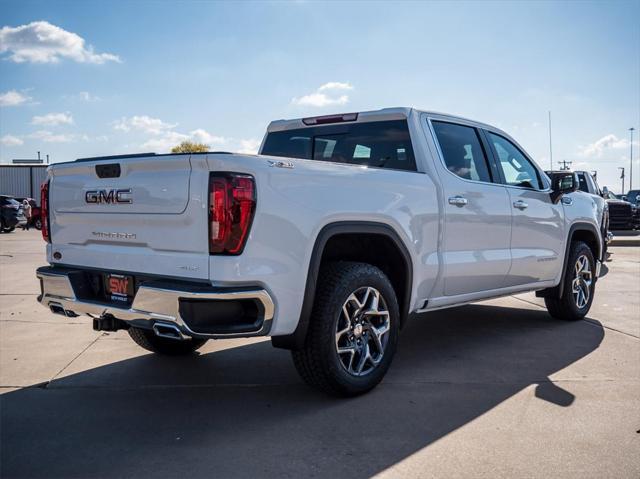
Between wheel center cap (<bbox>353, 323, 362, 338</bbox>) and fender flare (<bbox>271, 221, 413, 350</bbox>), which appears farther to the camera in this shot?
wheel center cap (<bbox>353, 323, 362, 338</bbox>)

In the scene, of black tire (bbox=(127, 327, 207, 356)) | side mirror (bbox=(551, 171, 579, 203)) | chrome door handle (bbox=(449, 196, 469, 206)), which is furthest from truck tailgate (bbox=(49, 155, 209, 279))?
side mirror (bbox=(551, 171, 579, 203))

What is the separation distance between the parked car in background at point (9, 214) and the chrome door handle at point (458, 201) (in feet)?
72.9

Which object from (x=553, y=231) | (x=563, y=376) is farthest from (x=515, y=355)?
(x=553, y=231)

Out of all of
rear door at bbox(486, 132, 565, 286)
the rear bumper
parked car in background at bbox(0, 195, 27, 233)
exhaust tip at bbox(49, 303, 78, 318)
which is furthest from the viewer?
parked car in background at bbox(0, 195, 27, 233)

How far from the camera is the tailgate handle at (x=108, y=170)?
3652 millimetres

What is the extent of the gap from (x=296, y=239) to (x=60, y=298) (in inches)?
62.7

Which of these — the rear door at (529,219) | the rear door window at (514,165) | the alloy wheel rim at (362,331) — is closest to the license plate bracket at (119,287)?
the alloy wheel rim at (362,331)

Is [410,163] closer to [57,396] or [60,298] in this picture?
[60,298]

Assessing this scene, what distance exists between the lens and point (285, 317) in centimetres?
340

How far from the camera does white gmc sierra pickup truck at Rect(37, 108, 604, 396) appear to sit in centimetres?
322

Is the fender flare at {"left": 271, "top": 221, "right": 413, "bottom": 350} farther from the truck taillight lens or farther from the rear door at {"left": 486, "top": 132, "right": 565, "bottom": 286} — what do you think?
the rear door at {"left": 486, "top": 132, "right": 565, "bottom": 286}

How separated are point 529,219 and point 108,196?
3.65 m

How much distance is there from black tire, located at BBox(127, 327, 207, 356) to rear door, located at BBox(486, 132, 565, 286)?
2.75 metres

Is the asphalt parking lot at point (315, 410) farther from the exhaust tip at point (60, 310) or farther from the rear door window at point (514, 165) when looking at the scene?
the rear door window at point (514, 165)
